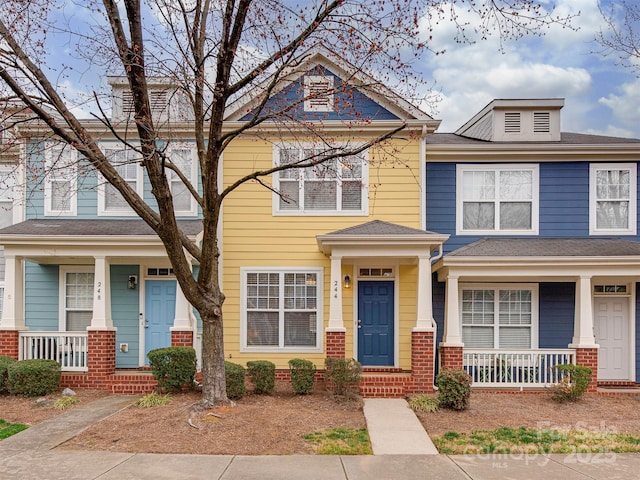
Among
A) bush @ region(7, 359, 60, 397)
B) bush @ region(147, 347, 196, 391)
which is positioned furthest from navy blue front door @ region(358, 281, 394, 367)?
bush @ region(7, 359, 60, 397)

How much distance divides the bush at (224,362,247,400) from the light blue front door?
3016 millimetres

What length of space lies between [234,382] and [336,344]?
212 cm

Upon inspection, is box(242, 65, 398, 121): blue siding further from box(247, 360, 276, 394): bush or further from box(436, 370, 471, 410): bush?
box(436, 370, 471, 410): bush

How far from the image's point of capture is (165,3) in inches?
303

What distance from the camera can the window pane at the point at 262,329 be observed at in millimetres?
11039

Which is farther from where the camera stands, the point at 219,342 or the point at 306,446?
the point at 219,342

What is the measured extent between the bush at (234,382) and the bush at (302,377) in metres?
1.06

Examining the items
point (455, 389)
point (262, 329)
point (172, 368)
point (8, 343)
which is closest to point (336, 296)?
point (262, 329)

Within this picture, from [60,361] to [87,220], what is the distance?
307 centimetres

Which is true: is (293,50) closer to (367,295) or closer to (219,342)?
(219,342)

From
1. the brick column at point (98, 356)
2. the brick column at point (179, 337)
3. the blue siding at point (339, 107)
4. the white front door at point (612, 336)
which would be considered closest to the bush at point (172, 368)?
the brick column at point (179, 337)

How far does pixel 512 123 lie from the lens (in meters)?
12.2

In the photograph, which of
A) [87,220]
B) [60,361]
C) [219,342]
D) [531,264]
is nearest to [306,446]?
[219,342]

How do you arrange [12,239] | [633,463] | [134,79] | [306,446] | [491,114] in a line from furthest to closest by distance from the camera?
1. [491,114]
2. [12,239]
3. [134,79]
4. [306,446]
5. [633,463]
